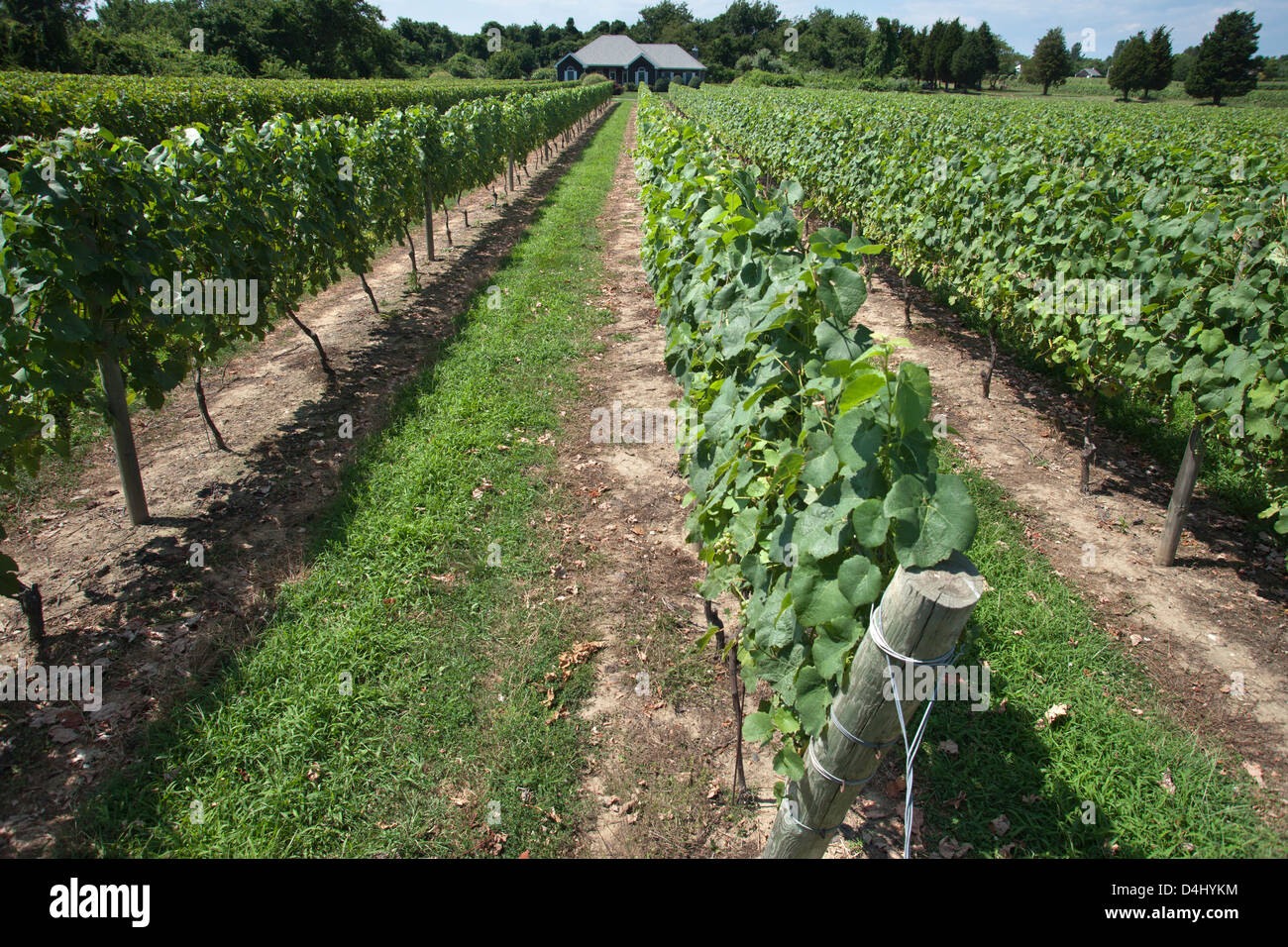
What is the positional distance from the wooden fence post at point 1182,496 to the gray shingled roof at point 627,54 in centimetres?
10028

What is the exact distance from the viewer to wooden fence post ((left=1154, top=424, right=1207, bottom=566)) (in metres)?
4.76

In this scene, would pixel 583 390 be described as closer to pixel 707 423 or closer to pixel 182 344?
pixel 182 344

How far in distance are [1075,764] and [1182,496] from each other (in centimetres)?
256

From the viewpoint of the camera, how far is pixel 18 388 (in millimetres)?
3713

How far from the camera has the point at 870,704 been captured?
1782 mm

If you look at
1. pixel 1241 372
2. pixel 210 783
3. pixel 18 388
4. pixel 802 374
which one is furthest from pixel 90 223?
pixel 1241 372

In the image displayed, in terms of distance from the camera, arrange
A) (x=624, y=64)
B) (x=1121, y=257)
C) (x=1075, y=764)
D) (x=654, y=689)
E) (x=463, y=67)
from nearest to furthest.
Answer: (x=1075, y=764) → (x=654, y=689) → (x=1121, y=257) → (x=463, y=67) → (x=624, y=64)

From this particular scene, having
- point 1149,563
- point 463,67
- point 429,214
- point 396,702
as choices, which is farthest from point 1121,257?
point 463,67

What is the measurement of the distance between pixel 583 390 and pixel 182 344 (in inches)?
145

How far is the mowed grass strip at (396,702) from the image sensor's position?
3.03 metres

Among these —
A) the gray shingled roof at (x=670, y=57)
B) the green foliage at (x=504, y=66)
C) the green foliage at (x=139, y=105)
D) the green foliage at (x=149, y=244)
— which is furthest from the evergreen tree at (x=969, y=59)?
the green foliage at (x=149, y=244)

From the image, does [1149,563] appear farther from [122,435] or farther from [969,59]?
[969,59]
